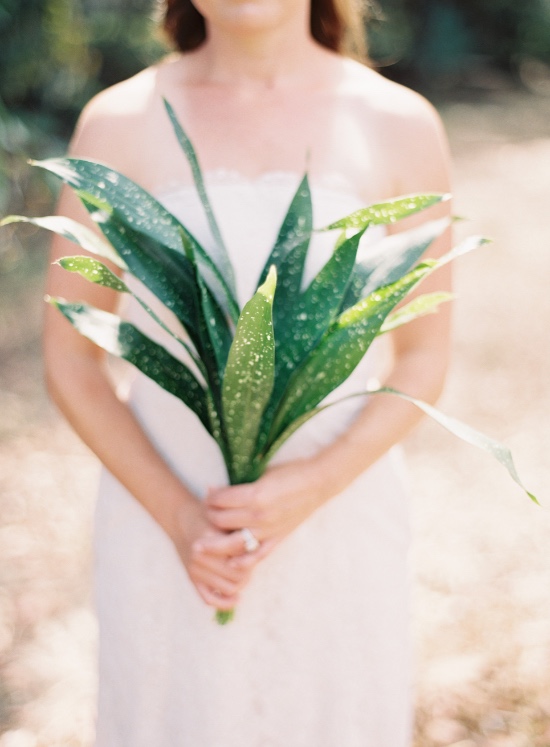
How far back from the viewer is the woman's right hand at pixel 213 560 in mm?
1151

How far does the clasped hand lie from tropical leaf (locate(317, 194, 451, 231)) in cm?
36

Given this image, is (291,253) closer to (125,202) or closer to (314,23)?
(125,202)

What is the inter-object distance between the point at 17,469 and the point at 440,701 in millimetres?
1846

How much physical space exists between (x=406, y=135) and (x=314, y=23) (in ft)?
1.11

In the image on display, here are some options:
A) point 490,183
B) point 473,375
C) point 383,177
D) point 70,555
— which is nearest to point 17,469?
point 70,555

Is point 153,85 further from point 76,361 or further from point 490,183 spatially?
point 490,183

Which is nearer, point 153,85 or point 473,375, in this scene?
point 153,85

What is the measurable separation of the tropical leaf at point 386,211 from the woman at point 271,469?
228 millimetres

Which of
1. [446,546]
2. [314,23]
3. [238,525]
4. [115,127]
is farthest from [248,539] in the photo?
[446,546]

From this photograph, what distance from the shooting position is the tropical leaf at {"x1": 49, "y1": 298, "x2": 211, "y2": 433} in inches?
41.6

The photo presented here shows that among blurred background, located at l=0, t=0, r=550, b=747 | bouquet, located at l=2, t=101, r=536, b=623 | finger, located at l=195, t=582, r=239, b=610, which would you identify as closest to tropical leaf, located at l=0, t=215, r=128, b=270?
bouquet, located at l=2, t=101, r=536, b=623

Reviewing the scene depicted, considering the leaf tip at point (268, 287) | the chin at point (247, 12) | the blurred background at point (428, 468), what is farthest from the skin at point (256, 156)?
the blurred background at point (428, 468)

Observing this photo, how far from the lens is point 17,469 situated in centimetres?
335

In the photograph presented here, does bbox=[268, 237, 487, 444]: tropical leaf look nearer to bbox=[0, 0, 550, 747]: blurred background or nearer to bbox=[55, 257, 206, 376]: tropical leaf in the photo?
bbox=[55, 257, 206, 376]: tropical leaf
